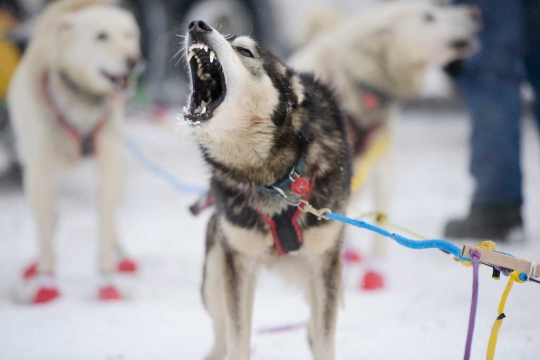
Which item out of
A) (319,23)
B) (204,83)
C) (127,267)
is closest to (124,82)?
(127,267)

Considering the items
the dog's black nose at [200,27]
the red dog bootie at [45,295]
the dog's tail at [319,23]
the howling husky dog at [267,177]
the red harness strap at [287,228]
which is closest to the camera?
the dog's black nose at [200,27]

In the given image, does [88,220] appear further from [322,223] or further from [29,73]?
[322,223]

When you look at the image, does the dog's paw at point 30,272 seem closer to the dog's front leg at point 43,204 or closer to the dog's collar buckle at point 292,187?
the dog's front leg at point 43,204

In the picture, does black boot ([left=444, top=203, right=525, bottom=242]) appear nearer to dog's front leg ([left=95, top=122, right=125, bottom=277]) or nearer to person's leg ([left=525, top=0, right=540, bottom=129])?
person's leg ([left=525, top=0, right=540, bottom=129])

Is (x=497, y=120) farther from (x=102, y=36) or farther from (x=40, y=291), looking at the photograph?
(x=40, y=291)

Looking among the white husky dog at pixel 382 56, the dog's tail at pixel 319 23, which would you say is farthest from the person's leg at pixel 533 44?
the dog's tail at pixel 319 23

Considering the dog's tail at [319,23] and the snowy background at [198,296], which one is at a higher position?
the dog's tail at [319,23]

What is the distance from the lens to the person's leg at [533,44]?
357 cm

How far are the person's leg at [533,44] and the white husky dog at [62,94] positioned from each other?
228 centimetres

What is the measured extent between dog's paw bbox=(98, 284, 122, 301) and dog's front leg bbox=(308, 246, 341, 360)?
156 centimetres

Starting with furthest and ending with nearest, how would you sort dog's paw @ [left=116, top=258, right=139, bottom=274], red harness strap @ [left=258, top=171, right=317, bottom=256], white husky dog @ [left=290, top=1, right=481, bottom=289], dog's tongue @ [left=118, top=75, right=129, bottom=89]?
dog's paw @ [left=116, top=258, right=139, bottom=274]
white husky dog @ [left=290, top=1, right=481, bottom=289]
dog's tongue @ [left=118, top=75, right=129, bottom=89]
red harness strap @ [left=258, top=171, right=317, bottom=256]

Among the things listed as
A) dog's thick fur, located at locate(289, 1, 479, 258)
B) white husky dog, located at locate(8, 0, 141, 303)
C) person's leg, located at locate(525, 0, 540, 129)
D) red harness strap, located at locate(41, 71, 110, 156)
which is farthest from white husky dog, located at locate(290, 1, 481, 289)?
red harness strap, located at locate(41, 71, 110, 156)

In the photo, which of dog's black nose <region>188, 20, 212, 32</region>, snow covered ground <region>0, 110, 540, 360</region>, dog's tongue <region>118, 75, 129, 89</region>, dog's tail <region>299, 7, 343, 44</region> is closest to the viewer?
dog's black nose <region>188, 20, 212, 32</region>

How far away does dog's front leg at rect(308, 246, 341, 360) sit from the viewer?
206cm
